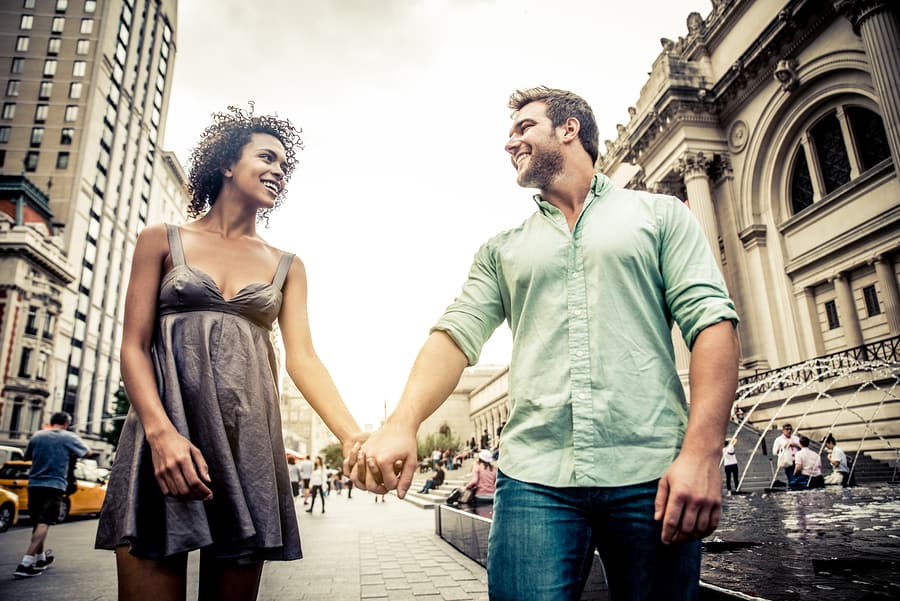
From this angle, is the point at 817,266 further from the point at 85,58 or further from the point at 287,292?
the point at 85,58

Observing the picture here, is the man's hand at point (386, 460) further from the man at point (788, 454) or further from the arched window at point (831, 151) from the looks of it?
the arched window at point (831, 151)

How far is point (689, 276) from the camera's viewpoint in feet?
5.40

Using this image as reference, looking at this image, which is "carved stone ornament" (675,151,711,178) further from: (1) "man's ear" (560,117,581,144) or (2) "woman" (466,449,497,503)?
(1) "man's ear" (560,117,581,144)

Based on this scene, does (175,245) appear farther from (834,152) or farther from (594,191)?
(834,152)

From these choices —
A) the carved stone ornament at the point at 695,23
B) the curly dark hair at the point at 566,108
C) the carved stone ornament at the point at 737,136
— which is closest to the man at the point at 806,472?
the curly dark hair at the point at 566,108

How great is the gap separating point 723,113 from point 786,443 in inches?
609

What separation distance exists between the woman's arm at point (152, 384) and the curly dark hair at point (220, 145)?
16.7 inches

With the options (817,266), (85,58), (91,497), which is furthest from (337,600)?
(85,58)

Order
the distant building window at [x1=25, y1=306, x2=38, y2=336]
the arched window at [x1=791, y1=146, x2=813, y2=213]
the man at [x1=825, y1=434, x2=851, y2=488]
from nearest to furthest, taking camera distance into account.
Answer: the man at [x1=825, y1=434, x2=851, y2=488] < the arched window at [x1=791, y1=146, x2=813, y2=213] < the distant building window at [x1=25, y1=306, x2=38, y2=336]

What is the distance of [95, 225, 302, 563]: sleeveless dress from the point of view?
1.69 m

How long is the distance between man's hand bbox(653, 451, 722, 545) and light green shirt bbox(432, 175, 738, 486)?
0.39ft

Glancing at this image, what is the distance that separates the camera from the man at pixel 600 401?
1.47 metres

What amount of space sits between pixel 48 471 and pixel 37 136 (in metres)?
59.6

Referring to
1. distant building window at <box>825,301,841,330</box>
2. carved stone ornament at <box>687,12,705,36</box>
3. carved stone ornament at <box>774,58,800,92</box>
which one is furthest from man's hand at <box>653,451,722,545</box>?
carved stone ornament at <box>687,12,705,36</box>
